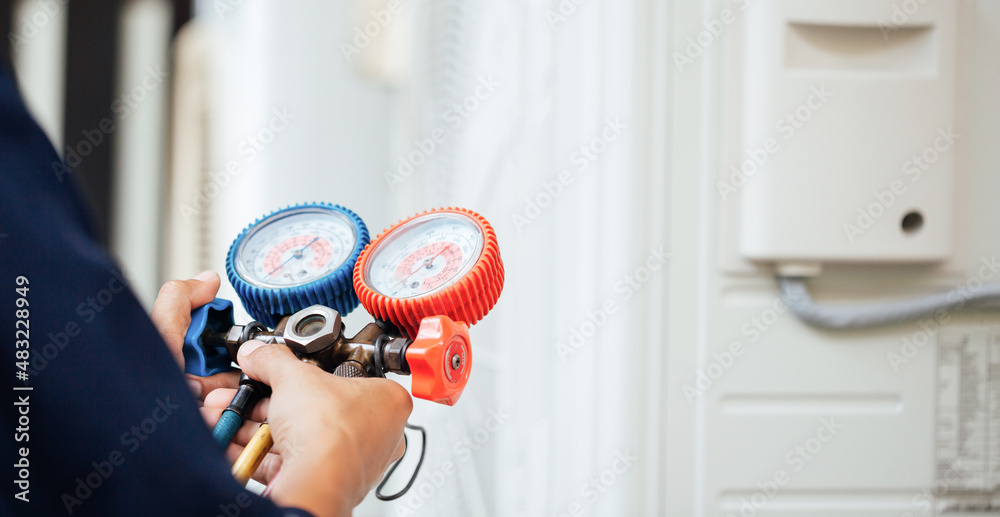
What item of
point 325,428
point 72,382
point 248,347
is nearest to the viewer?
point 72,382

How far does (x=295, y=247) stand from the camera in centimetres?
78

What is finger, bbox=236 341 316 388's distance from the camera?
0.58m

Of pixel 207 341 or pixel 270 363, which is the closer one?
pixel 270 363

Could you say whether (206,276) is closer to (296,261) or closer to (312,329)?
(296,261)

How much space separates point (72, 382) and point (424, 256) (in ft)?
1.18

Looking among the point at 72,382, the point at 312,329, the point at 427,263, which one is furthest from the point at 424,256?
the point at 72,382

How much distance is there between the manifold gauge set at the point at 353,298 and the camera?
0.60m

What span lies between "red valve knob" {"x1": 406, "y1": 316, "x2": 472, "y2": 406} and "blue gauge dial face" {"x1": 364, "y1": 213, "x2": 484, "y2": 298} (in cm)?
4

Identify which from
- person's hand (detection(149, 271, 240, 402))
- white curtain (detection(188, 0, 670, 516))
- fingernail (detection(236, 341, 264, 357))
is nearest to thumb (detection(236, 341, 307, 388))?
fingernail (detection(236, 341, 264, 357))

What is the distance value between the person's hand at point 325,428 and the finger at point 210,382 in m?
0.16

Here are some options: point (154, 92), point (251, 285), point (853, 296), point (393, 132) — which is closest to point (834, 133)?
point (853, 296)

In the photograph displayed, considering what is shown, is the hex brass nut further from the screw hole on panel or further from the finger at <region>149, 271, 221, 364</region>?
the screw hole on panel

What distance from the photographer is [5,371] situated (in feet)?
1.30

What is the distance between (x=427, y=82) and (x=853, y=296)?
1523mm
